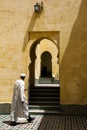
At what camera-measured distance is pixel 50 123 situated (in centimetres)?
1107

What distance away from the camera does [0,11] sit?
13.2 meters

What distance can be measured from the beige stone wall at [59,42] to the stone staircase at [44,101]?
2.26ft

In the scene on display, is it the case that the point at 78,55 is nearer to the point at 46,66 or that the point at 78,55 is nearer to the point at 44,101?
the point at 44,101

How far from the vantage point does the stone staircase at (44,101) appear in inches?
519

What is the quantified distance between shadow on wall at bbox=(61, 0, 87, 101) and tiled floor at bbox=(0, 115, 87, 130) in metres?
1.38

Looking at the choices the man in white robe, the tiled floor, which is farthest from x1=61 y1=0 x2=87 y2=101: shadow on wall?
the man in white robe

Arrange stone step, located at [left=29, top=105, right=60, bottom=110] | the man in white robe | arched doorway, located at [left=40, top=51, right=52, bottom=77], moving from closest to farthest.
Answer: the man in white robe < stone step, located at [left=29, top=105, right=60, bottom=110] < arched doorway, located at [left=40, top=51, right=52, bottom=77]

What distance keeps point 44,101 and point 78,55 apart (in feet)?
8.37

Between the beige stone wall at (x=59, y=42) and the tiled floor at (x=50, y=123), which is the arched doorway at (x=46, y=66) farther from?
the tiled floor at (x=50, y=123)

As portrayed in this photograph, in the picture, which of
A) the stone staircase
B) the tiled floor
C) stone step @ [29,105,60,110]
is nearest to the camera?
the tiled floor

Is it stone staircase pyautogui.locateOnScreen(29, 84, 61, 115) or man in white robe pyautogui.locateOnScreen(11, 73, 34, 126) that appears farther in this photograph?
stone staircase pyautogui.locateOnScreen(29, 84, 61, 115)

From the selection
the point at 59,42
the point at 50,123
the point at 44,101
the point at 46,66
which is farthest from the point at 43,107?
the point at 46,66

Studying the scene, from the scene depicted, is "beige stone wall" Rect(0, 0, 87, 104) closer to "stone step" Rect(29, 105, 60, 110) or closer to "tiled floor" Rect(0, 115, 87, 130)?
"stone step" Rect(29, 105, 60, 110)

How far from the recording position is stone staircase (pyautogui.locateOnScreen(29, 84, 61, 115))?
13.2 m
